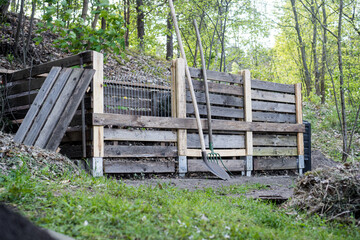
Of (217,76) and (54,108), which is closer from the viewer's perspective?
(54,108)

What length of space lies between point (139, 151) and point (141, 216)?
3.50m

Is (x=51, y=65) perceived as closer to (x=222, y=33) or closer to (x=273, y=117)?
(x=273, y=117)

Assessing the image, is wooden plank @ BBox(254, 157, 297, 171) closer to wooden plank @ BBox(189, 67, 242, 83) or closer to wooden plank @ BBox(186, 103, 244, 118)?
wooden plank @ BBox(186, 103, 244, 118)

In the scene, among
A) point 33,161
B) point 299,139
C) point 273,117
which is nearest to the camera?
point 33,161

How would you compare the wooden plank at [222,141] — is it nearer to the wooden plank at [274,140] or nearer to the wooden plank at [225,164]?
the wooden plank at [225,164]

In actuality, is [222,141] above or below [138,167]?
above

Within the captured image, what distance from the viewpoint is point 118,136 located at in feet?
20.7

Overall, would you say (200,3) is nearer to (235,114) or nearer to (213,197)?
(235,114)

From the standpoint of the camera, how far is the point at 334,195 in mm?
4129

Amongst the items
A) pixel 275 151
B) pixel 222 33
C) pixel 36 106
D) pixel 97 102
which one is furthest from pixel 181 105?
pixel 222 33

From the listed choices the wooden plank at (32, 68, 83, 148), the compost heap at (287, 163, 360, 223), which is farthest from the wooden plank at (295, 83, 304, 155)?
the wooden plank at (32, 68, 83, 148)

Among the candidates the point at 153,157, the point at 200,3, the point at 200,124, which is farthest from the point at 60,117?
the point at 200,3

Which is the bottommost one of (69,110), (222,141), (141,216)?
(141,216)

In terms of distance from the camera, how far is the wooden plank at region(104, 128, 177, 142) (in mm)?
6223
